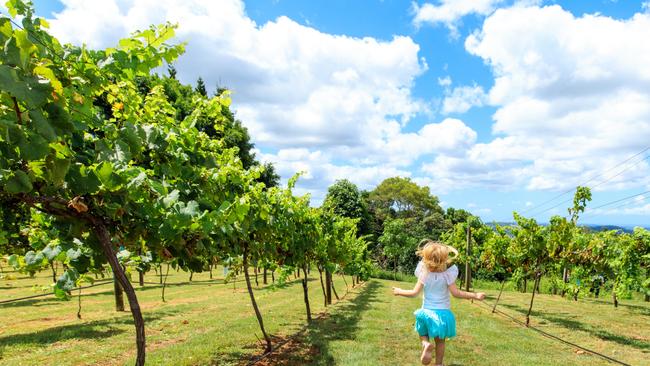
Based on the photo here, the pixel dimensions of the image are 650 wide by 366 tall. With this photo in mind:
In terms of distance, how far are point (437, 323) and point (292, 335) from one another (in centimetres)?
619

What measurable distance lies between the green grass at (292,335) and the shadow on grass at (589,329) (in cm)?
4

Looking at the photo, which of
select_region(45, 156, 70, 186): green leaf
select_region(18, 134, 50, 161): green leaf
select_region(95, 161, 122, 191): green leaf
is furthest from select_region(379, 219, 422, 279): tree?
select_region(18, 134, 50, 161): green leaf

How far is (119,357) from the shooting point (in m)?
8.72

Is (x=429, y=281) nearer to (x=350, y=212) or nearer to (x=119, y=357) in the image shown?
(x=119, y=357)

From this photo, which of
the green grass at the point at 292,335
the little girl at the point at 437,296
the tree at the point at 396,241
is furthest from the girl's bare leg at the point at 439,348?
the tree at the point at 396,241

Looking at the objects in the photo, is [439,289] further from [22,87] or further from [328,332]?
[328,332]

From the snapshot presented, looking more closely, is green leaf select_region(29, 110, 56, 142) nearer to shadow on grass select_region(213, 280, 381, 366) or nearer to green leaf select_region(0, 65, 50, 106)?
green leaf select_region(0, 65, 50, 106)

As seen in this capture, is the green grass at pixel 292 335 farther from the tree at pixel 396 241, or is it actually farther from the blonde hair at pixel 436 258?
the tree at pixel 396 241

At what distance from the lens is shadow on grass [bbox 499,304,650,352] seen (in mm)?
11141

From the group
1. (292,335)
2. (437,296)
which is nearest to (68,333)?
(292,335)

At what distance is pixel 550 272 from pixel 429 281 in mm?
12272

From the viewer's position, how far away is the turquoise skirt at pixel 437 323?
17.8 ft

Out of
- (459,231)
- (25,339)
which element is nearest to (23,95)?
(25,339)

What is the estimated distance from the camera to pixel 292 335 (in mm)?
10703
